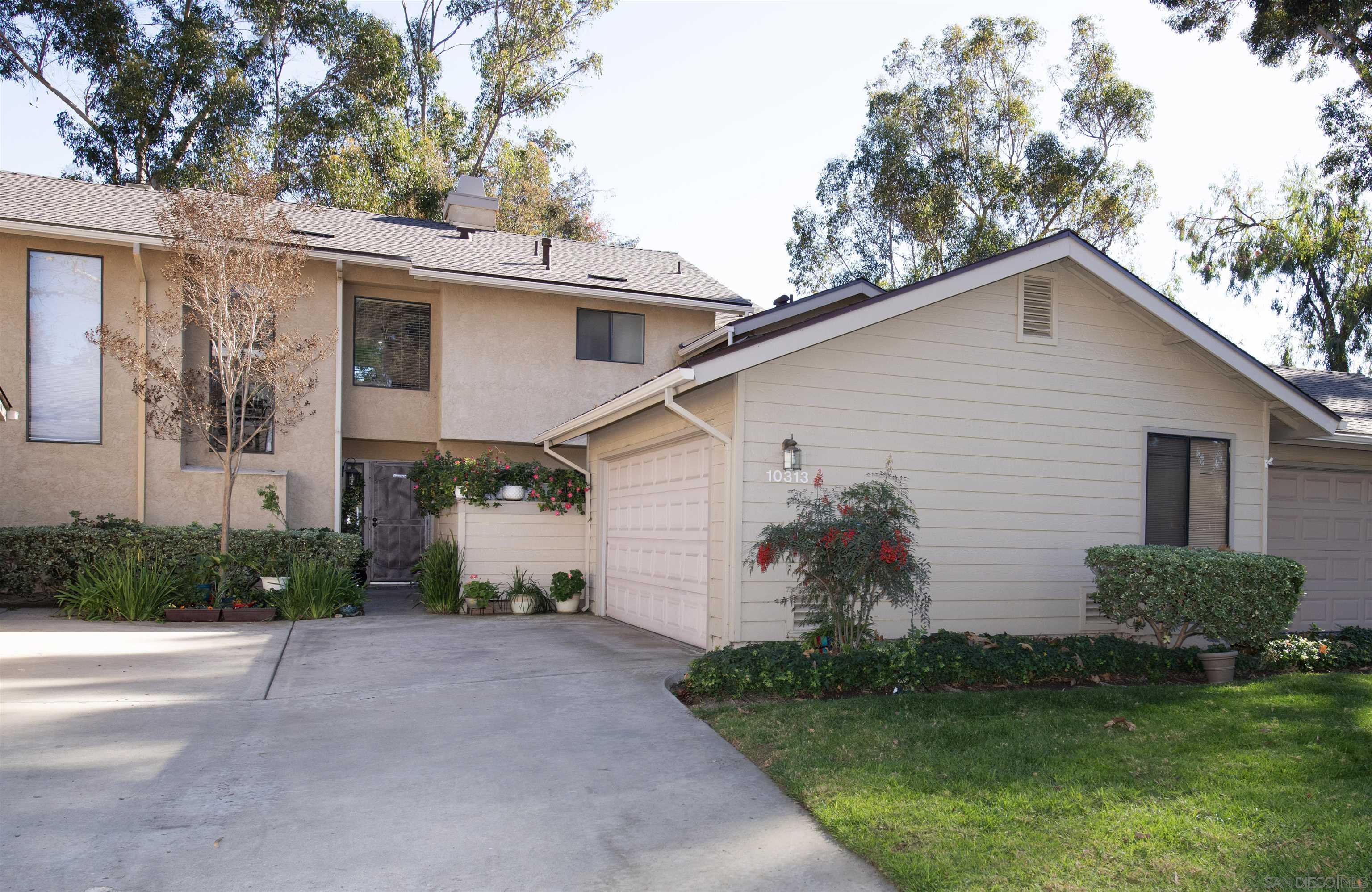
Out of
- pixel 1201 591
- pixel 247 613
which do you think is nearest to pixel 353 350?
pixel 247 613

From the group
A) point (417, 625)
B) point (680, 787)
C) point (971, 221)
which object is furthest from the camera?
point (971, 221)

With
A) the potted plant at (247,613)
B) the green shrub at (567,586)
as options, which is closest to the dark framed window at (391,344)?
the green shrub at (567,586)

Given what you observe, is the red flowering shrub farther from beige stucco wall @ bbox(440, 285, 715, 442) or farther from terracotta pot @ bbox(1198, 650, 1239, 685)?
beige stucco wall @ bbox(440, 285, 715, 442)

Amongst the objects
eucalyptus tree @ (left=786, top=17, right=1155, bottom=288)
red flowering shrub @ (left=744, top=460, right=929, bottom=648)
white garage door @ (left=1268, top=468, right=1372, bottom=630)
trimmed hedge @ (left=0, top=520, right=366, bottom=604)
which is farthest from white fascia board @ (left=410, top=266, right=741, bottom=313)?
eucalyptus tree @ (left=786, top=17, right=1155, bottom=288)

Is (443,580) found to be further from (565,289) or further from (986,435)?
(986,435)

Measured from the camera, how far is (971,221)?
26766 mm

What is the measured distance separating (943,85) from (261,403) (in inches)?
839

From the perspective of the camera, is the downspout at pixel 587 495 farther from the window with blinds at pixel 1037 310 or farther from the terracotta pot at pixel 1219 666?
the terracotta pot at pixel 1219 666

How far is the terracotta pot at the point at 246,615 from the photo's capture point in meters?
10.9

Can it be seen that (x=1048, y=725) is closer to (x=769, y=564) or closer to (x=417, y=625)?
(x=769, y=564)

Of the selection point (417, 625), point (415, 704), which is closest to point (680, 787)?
point (415, 704)

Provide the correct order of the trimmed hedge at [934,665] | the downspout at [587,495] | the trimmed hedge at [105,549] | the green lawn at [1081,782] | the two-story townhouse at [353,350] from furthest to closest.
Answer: the downspout at [587,495], the two-story townhouse at [353,350], the trimmed hedge at [105,549], the trimmed hedge at [934,665], the green lawn at [1081,782]

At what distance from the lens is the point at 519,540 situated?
13211 millimetres

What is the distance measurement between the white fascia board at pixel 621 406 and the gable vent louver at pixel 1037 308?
12.2ft
